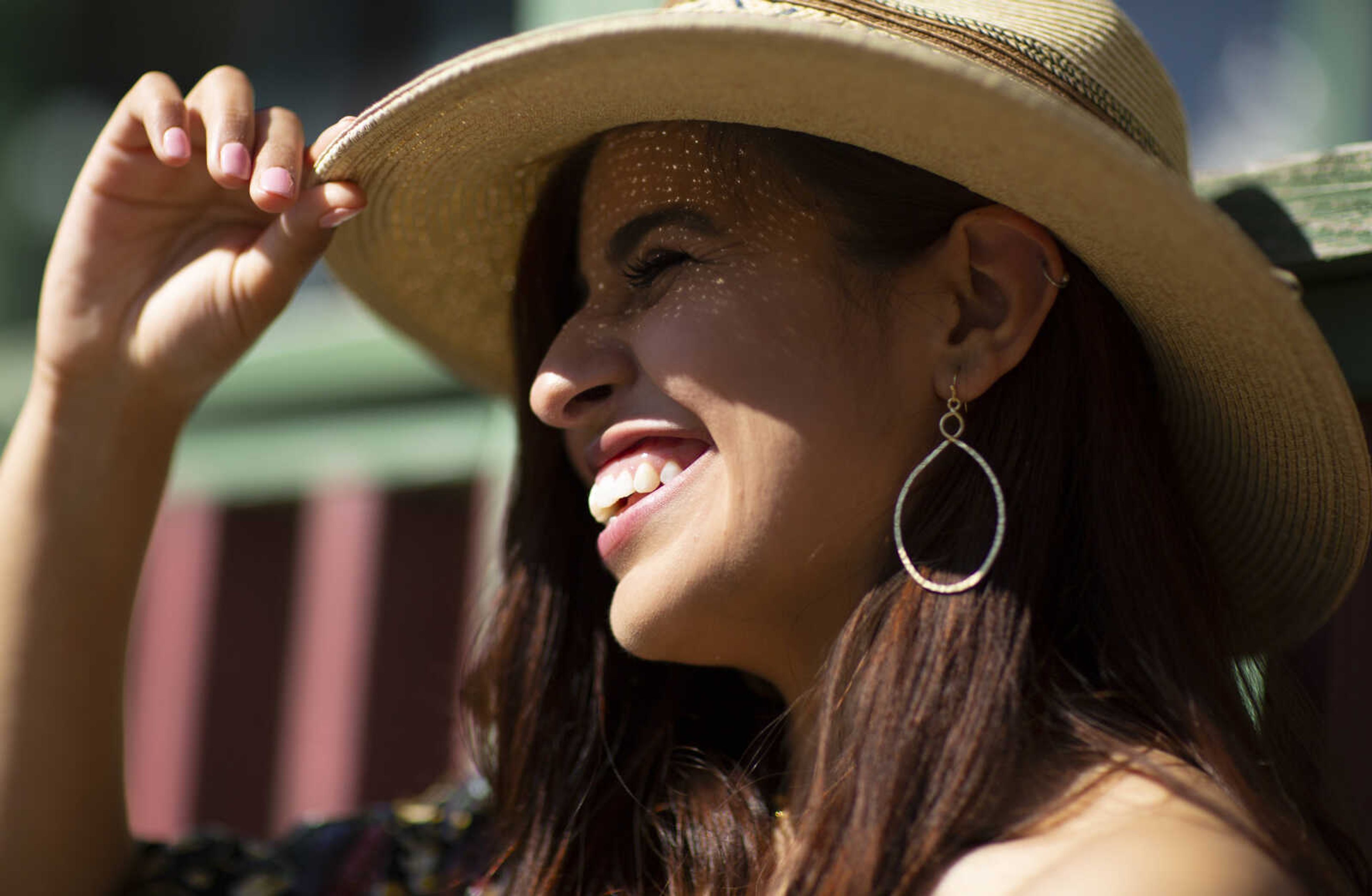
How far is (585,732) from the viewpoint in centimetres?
177

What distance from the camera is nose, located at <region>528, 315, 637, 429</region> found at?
147cm

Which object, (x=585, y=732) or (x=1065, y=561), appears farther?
(x=585, y=732)

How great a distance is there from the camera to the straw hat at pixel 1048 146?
1119mm

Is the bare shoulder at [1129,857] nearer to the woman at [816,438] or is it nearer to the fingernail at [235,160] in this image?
the woman at [816,438]

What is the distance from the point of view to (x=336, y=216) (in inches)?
59.5

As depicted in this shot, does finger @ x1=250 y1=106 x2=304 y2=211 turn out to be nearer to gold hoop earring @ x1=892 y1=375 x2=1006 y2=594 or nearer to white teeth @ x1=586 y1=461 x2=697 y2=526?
white teeth @ x1=586 y1=461 x2=697 y2=526

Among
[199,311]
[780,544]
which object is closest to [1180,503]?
[780,544]

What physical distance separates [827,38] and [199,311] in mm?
990

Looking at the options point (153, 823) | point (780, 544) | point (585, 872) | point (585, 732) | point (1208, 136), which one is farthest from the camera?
point (153, 823)

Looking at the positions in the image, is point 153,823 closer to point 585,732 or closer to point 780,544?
point 585,732

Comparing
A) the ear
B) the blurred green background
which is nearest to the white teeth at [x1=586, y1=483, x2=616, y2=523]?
the ear

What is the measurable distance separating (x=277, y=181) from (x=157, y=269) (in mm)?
420

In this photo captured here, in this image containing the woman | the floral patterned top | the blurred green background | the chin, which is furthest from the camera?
the blurred green background

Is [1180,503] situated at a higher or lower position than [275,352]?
lower
